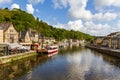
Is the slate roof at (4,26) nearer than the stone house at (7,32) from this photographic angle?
No

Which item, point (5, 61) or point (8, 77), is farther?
point (5, 61)

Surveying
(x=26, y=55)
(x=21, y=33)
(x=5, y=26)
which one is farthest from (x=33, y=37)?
(x=26, y=55)

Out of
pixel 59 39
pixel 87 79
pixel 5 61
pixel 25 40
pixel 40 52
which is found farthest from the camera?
pixel 59 39

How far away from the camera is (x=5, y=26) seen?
81.7 metres

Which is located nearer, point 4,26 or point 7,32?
point 7,32

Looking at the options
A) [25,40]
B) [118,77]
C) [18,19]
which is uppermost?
[18,19]

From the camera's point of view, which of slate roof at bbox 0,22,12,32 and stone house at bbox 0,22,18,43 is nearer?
stone house at bbox 0,22,18,43

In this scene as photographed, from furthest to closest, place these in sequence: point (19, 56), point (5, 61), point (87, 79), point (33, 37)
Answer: point (33, 37) → point (19, 56) → point (5, 61) → point (87, 79)

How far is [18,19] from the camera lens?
14138 cm

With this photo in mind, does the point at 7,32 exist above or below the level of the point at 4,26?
below

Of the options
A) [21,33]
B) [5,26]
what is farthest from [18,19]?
[5,26]

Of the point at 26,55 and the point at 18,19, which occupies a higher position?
the point at 18,19

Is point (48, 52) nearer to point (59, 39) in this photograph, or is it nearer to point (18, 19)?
point (18, 19)

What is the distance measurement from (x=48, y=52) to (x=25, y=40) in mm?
22512
